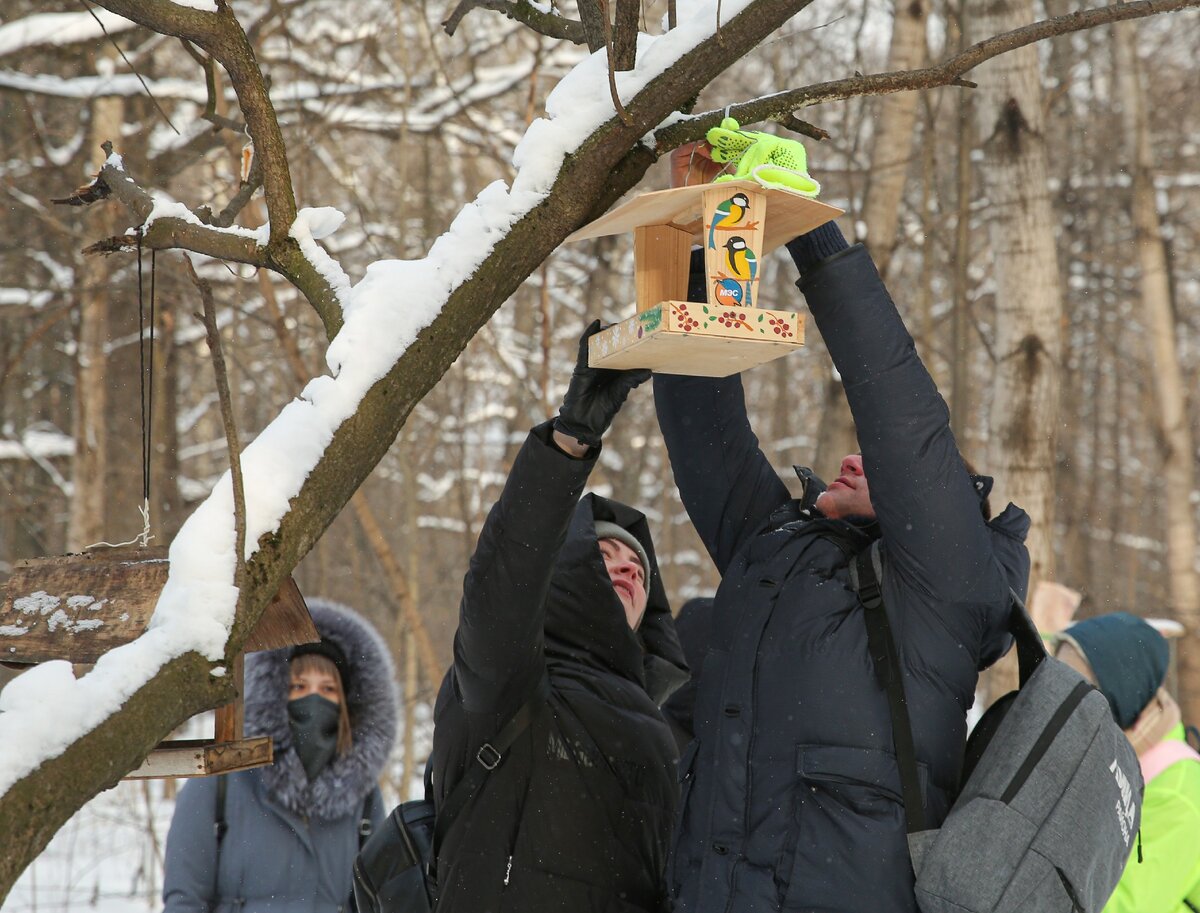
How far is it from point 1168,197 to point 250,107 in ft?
42.9

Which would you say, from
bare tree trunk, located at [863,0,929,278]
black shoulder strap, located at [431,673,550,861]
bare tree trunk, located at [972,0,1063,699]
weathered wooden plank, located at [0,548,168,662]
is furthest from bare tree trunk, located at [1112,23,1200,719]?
weathered wooden plank, located at [0,548,168,662]

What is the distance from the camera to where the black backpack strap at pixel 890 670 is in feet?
5.97

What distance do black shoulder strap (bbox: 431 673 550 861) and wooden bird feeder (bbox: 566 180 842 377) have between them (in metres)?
0.69

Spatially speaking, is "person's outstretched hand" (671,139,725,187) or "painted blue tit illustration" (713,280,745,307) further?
"person's outstretched hand" (671,139,725,187)

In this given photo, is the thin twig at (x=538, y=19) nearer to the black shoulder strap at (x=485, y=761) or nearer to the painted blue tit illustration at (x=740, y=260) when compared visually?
the painted blue tit illustration at (x=740, y=260)

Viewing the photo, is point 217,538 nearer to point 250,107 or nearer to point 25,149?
point 250,107

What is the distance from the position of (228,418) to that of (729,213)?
100 cm

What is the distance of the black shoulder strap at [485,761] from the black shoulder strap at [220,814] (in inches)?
46.1

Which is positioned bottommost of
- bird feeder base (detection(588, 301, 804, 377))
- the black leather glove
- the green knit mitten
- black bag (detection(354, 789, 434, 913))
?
black bag (detection(354, 789, 434, 913))

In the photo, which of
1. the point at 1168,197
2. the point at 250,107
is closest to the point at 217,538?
the point at 250,107

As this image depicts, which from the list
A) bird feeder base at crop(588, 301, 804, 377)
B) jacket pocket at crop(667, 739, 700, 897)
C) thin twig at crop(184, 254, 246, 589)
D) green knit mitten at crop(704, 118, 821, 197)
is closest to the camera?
thin twig at crop(184, 254, 246, 589)

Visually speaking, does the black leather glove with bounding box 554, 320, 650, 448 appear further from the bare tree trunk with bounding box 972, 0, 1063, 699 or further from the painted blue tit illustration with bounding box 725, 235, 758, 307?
the bare tree trunk with bounding box 972, 0, 1063, 699

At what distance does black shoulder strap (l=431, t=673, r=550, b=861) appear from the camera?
2.10 metres

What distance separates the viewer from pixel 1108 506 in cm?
1781
